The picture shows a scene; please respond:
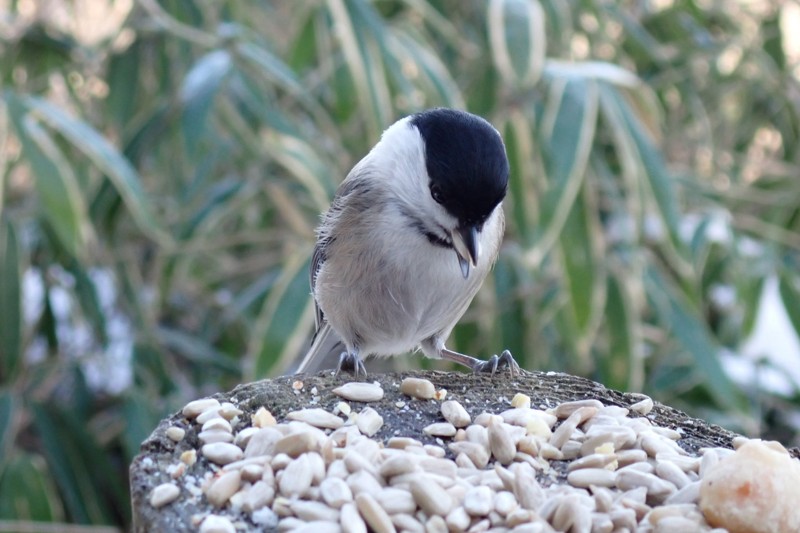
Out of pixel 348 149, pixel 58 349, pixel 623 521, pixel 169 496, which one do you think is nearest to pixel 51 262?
pixel 58 349

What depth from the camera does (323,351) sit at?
1949 mm

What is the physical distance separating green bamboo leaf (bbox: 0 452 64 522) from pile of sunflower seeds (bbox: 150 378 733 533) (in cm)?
115

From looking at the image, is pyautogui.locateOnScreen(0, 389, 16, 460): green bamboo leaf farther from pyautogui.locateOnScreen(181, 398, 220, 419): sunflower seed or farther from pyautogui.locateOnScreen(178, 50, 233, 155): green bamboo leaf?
pyautogui.locateOnScreen(181, 398, 220, 419): sunflower seed

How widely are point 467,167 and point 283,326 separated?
72cm

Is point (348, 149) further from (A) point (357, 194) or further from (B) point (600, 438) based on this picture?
(B) point (600, 438)

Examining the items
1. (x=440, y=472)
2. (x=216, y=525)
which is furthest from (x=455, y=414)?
(x=216, y=525)

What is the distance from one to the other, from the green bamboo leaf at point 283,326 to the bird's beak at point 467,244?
590 millimetres

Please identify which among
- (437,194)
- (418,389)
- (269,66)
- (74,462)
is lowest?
(74,462)

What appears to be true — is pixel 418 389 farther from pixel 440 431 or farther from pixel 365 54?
pixel 365 54

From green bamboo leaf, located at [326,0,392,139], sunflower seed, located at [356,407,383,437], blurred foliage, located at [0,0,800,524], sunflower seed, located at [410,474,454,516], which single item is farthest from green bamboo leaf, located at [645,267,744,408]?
sunflower seed, located at [410,474,454,516]

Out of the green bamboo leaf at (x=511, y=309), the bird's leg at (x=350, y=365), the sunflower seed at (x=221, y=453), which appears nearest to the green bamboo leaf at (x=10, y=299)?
the bird's leg at (x=350, y=365)

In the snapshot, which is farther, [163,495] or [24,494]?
[24,494]

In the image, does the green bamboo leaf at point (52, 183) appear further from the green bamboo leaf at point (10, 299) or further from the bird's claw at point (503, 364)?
the bird's claw at point (503, 364)

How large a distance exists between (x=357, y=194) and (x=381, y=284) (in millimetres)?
181
